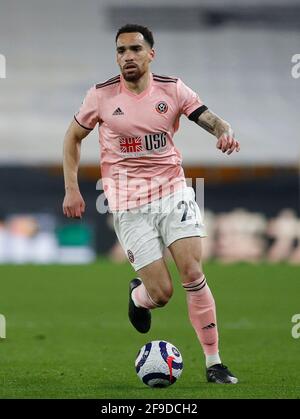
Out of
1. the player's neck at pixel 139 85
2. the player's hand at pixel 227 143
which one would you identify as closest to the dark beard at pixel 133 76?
the player's neck at pixel 139 85

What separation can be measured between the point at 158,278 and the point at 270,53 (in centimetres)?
2498

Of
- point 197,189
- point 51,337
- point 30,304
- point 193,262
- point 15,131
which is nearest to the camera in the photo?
point 193,262

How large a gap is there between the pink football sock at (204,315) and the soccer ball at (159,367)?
0.30 m

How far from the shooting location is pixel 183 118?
28250 millimetres

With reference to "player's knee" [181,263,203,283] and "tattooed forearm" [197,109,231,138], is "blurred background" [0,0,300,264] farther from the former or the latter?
"player's knee" [181,263,203,283]

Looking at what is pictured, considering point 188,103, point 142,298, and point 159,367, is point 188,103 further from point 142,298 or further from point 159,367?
point 159,367

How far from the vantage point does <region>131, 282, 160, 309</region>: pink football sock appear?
7598 mm

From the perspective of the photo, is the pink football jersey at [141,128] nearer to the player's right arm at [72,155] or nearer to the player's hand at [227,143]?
the player's right arm at [72,155]

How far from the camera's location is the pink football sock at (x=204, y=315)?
23.4ft

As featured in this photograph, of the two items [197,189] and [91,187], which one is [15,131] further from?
[197,189]

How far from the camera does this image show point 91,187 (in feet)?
82.7

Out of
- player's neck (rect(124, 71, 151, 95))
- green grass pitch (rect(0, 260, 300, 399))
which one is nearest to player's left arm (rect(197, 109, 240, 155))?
player's neck (rect(124, 71, 151, 95))

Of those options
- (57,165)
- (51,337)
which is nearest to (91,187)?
(57,165)

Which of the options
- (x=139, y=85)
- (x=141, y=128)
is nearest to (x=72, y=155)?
(x=141, y=128)
